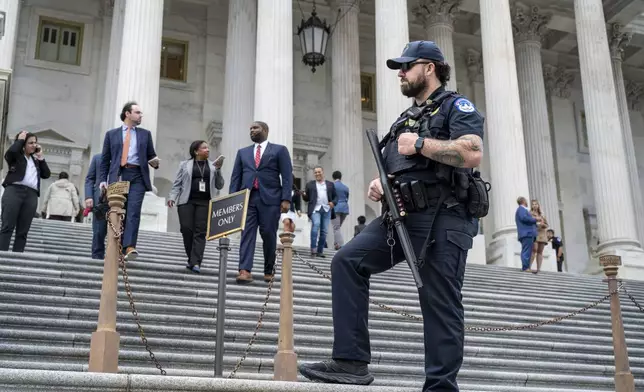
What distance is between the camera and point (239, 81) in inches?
799

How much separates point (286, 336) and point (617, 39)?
2376cm

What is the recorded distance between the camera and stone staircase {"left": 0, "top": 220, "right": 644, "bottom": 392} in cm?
602

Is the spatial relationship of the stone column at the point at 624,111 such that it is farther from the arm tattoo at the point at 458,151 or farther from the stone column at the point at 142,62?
the arm tattoo at the point at 458,151

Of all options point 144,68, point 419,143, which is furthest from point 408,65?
point 144,68

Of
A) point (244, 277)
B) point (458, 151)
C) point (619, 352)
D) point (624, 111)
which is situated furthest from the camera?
point (624, 111)

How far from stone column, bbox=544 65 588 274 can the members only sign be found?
77.7 ft

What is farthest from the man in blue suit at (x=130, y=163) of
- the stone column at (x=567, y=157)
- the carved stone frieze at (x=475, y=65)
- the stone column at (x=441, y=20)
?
the stone column at (x=567, y=157)

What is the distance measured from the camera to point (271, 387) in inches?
154

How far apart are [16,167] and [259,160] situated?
3094 mm

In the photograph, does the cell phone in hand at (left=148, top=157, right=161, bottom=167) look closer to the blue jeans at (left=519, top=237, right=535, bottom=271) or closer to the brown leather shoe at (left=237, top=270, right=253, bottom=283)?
the brown leather shoe at (left=237, top=270, right=253, bottom=283)

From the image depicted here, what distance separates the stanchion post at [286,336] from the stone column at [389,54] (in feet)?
39.7

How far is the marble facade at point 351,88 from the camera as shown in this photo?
17.1m

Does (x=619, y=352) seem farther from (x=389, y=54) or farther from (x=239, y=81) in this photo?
(x=239, y=81)

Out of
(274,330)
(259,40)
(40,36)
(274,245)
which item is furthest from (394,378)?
(40,36)
